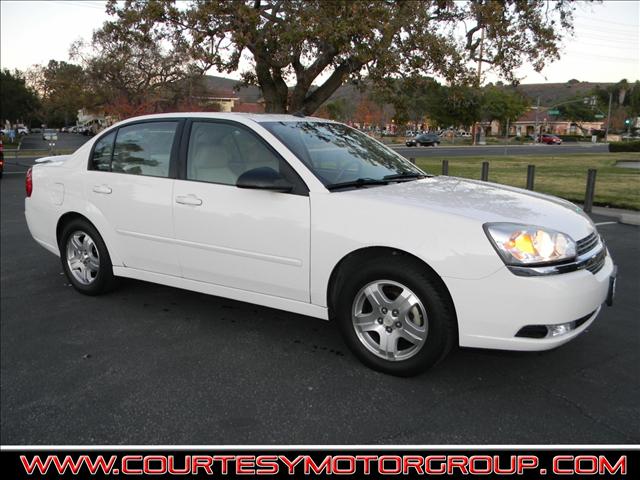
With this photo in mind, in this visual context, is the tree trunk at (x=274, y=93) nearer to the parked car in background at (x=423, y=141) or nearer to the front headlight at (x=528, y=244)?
the front headlight at (x=528, y=244)

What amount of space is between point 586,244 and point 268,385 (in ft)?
6.83

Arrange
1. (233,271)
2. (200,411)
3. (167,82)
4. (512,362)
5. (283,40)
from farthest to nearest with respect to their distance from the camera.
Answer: (167,82)
(283,40)
(233,271)
(512,362)
(200,411)

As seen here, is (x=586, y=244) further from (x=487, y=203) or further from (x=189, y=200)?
(x=189, y=200)

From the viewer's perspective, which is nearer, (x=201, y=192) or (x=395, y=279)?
(x=395, y=279)

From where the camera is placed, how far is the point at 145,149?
181 inches

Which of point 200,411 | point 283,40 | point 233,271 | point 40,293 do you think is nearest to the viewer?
point 200,411

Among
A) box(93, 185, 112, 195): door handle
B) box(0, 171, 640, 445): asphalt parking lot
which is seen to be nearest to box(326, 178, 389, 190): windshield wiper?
box(0, 171, 640, 445): asphalt parking lot

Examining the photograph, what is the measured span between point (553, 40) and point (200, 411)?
17989mm

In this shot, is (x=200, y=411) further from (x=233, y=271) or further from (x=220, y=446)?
Answer: (x=233, y=271)

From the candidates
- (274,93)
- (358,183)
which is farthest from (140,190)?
(274,93)

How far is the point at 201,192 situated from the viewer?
13.4 feet

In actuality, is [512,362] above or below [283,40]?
below

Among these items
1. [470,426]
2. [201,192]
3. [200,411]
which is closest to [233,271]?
[201,192]

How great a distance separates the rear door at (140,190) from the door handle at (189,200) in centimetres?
10
